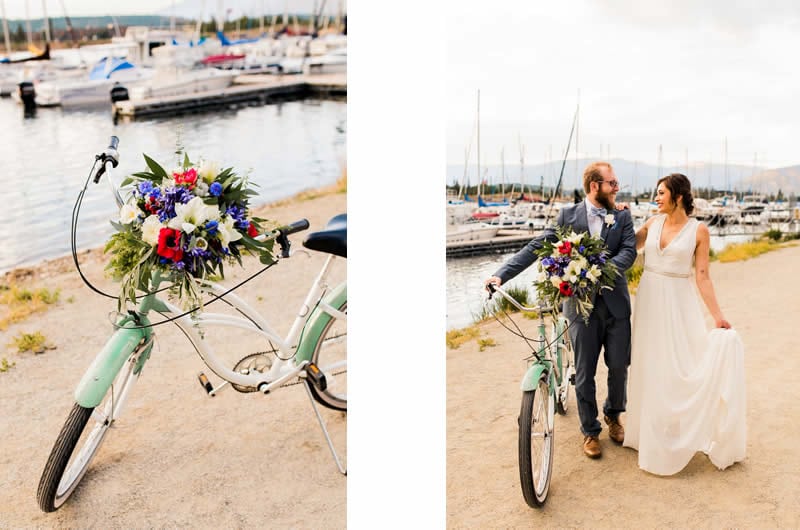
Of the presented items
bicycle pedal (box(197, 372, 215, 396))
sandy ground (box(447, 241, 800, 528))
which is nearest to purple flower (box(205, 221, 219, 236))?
bicycle pedal (box(197, 372, 215, 396))

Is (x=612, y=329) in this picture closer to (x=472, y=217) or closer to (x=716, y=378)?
(x=716, y=378)

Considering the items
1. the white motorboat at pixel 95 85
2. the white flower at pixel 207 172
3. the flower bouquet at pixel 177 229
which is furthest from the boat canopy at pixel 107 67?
the white flower at pixel 207 172

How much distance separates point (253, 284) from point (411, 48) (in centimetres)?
140

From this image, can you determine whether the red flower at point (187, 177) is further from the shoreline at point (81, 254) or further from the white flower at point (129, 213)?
the shoreline at point (81, 254)

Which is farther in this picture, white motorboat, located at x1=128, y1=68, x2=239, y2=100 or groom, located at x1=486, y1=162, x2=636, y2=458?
white motorboat, located at x1=128, y1=68, x2=239, y2=100

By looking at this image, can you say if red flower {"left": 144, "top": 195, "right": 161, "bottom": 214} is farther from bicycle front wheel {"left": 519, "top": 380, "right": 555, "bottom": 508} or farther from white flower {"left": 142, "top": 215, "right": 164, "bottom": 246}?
bicycle front wheel {"left": 519, "top": 380, "right": 555, "bottom": 508}

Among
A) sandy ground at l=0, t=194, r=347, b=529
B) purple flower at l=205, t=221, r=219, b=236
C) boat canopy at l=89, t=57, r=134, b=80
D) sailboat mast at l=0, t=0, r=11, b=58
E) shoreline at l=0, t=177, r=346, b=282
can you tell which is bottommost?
sandy ground at l=0, t=194, r=347, b=529

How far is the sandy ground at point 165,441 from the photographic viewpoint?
2422 mm

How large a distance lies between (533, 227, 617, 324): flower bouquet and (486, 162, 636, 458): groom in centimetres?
6

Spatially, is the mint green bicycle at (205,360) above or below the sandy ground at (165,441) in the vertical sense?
above

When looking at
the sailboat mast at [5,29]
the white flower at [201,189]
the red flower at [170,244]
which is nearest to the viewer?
the red flower at [170,244]

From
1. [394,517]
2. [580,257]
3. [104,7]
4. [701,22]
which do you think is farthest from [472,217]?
[104,7]

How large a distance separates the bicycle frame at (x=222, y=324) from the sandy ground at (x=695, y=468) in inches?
26.3

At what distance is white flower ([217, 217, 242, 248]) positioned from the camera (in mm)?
2176
